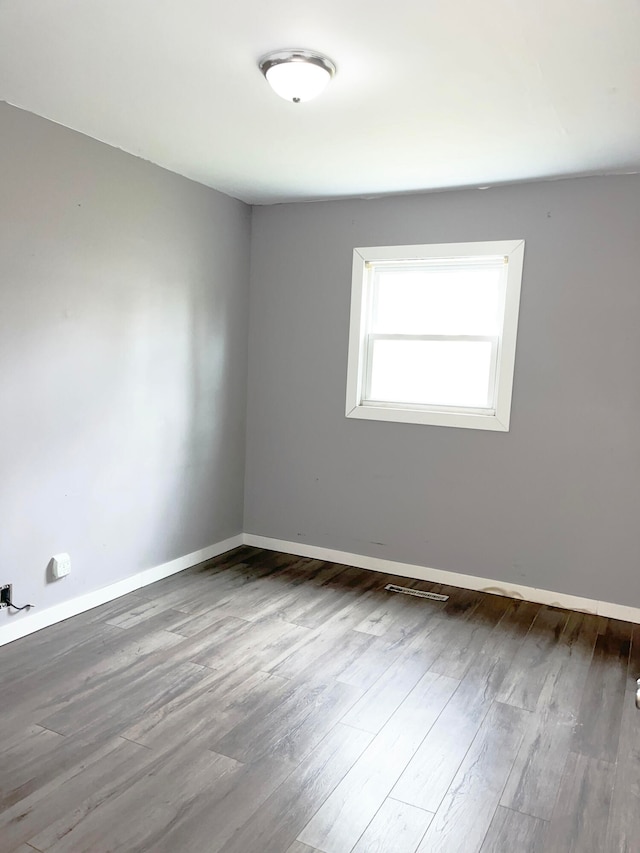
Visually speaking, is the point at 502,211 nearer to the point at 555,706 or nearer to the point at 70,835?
the point at 555,706

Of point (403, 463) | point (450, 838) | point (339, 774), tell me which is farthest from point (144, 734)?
point (403, 463)

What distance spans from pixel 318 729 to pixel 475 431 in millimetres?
2115

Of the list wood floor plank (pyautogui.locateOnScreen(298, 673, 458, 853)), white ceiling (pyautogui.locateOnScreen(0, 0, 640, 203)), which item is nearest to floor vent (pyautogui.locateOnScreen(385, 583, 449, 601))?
wood floor plank (pyautogui.locateOnScreen(298, 673, 458, 853))

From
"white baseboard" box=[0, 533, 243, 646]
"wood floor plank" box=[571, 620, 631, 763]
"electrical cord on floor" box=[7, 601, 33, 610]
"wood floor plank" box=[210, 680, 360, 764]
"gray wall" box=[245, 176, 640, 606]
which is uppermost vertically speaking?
"gray wall" box=[245, 176, 640, 606]

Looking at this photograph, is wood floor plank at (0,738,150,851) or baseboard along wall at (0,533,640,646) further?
baseboard along wall at (0,533,640,646)

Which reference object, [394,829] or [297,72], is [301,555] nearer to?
[394,829]

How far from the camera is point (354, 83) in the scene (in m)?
2.48

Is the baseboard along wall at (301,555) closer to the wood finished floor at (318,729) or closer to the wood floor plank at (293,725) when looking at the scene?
the wood finished floor at (318,729)

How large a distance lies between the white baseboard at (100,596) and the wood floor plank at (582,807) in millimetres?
2387

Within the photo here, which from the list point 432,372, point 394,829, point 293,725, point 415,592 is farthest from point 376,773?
point 432,372

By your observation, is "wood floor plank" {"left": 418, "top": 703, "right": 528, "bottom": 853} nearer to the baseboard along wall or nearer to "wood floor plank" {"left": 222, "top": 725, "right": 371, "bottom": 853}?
"wood floor plank" {"left": 222, "top": 725, "right": 371, "bottom": 853}

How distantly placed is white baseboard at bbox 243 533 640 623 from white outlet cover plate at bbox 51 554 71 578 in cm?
166

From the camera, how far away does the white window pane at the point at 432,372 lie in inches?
159

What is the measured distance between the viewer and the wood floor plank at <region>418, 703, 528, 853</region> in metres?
1.89
